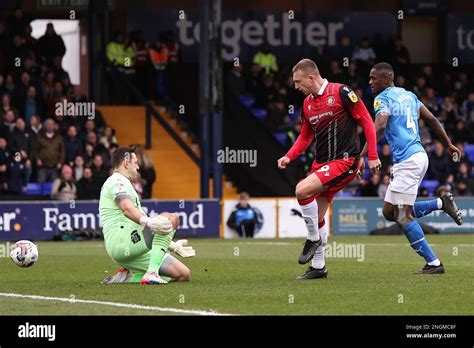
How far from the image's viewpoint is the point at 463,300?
11.3 metres

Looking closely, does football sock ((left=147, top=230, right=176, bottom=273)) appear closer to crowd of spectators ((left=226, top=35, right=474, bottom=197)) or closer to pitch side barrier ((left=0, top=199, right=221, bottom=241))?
pitch side barrier ((left=0, top=199, right=221, bottom=241))

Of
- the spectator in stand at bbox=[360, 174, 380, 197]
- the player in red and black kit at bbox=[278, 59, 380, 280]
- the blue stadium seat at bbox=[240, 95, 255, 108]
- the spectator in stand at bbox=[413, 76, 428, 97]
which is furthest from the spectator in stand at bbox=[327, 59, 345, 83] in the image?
the player in red and black kit at bbox=[278, 59, 380, 280]

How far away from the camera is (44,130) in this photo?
2675cm

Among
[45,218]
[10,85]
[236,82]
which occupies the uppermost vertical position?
[236,82]

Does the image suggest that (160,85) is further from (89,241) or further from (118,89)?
(89,241)

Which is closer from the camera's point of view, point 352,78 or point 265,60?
point 352,78

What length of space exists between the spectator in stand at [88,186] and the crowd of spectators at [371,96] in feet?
15.5

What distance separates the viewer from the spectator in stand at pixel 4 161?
25781 millimetres

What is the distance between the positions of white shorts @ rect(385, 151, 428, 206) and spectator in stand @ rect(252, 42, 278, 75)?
18.0 m

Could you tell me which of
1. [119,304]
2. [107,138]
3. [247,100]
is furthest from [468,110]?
[119,304]

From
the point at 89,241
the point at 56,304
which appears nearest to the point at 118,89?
the point at 89,241

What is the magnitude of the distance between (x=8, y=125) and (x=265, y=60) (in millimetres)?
7921

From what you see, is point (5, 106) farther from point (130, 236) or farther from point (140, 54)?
point (130, 236)

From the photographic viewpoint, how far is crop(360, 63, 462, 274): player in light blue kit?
45.9ft
